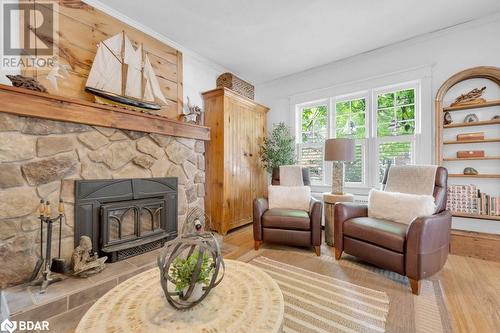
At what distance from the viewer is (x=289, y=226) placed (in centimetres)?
245

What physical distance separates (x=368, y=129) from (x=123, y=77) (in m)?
3.22

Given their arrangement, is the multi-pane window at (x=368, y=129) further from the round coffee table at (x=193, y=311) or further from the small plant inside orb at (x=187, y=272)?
the small plant inside orb at (x=187, y=272)

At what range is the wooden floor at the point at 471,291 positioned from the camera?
136cm

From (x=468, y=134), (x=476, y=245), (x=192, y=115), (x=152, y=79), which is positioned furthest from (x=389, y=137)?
(x=152, y=79)

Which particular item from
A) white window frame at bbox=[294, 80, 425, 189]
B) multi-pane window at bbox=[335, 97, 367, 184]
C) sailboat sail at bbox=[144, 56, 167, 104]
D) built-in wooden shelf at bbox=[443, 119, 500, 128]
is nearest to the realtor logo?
sailboat sail at bbox=[144, 56, 167, 104]

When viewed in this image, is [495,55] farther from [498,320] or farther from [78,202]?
[78,202]

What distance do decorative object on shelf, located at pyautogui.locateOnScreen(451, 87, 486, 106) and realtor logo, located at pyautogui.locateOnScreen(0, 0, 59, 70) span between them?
4.18 meters

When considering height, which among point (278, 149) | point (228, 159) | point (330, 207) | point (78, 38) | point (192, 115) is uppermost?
point (78, 38)

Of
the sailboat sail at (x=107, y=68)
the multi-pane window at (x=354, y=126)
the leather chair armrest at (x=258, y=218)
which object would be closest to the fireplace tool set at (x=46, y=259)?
the sailboat sail at (x=107, y=68)

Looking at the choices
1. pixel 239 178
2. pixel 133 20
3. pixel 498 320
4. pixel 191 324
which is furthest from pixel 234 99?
pixel 498 320

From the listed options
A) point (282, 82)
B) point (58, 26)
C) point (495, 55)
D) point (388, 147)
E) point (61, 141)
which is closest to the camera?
point (61, 141)

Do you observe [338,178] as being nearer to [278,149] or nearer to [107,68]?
[278,149]

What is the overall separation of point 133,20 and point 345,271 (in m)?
3.44

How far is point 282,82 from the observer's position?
3990 millimetres
